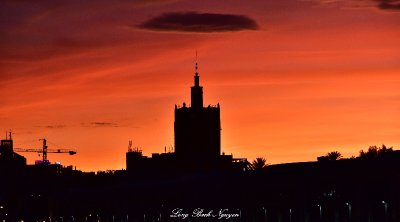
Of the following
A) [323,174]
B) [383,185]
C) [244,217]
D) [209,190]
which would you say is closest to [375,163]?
[383,185]

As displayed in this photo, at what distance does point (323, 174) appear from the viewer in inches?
6063

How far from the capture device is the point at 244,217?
18112cm

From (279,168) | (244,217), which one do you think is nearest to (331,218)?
(279,168)

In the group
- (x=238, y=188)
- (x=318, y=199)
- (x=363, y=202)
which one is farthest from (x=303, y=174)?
(x=238, y=188)

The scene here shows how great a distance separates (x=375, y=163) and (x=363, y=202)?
5234 millimetres

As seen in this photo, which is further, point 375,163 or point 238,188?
point 238,188

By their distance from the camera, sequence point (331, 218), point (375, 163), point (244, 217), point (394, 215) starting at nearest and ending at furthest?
point (394, 215), point (375, 163), point (331, 218), point (244, 217)

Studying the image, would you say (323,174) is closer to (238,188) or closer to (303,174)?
(303,174)

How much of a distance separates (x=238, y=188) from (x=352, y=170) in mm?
40946

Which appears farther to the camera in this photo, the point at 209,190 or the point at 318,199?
the point at 209,190

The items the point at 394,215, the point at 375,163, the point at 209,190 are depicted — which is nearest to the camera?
the point at 394,215

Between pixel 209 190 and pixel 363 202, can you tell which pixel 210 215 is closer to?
pixel 209 190

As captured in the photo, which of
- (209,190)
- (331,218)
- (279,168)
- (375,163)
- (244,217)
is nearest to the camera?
(375,163)

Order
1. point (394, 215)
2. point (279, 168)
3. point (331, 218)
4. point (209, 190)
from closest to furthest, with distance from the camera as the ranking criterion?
point (394, 215) → point (331, 218) → point (279, 168) → point (209, 190)
